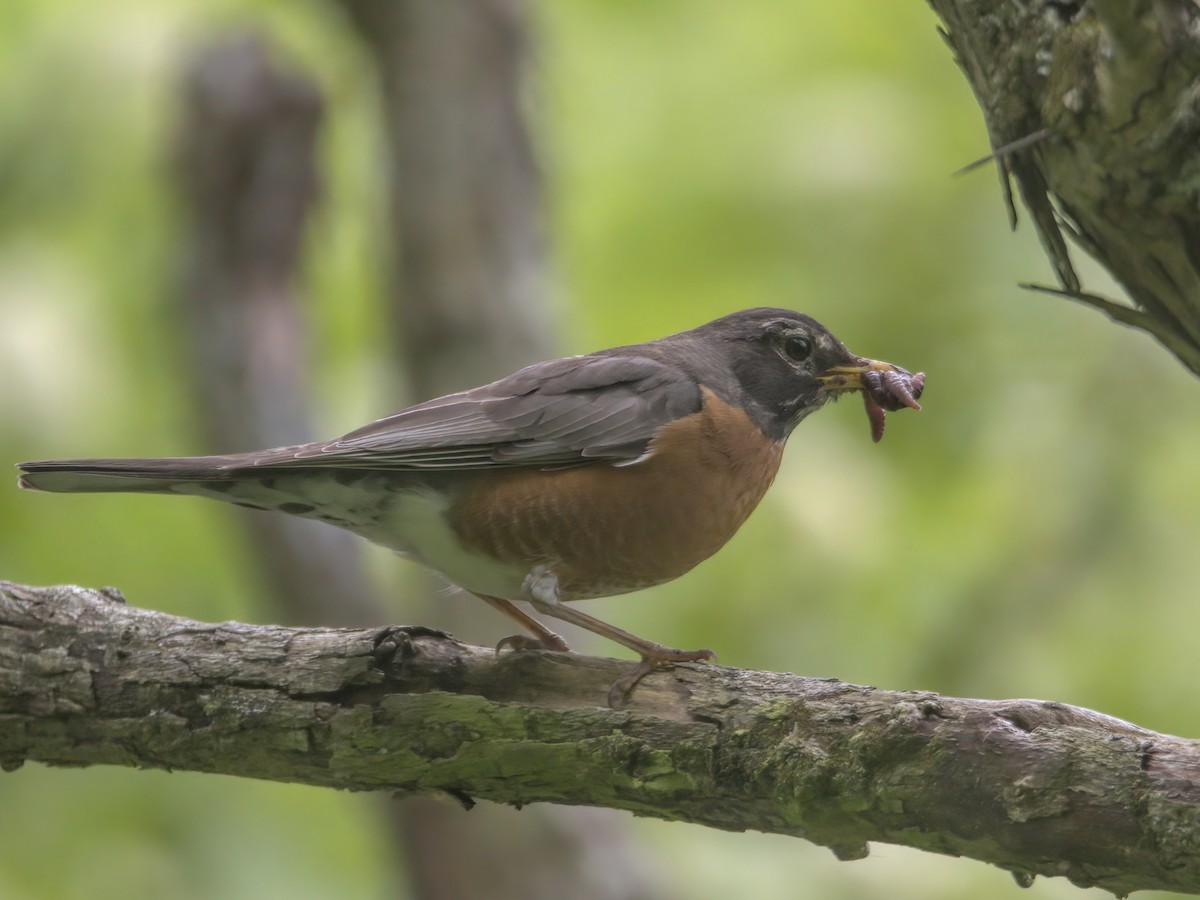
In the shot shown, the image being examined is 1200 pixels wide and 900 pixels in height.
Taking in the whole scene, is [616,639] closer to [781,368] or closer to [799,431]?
[781,368]

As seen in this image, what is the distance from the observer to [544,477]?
412 centimetres

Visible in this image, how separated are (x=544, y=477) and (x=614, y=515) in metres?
0.28

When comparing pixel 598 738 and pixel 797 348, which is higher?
pixel 797 348

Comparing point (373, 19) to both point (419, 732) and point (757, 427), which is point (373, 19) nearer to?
point (757, 427)

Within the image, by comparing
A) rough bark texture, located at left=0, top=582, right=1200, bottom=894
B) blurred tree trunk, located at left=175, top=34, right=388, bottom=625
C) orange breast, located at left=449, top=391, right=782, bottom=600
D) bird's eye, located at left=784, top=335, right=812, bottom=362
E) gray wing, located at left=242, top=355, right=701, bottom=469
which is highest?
blurred tree trunk, located at left=175, top=34, right=388, bottom=625

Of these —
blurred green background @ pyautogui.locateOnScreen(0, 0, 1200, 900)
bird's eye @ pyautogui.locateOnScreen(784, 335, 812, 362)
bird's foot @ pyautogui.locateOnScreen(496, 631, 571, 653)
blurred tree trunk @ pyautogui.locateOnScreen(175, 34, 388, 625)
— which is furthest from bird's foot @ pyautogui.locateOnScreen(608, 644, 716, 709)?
blurred tree trunk @ pyautogui.locateOnScreen(175, 34, 388, 625)

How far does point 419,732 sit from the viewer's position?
3.25 meters

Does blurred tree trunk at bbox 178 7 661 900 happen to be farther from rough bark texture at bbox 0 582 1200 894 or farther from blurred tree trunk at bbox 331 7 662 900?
rough bark texture at bbox 0 582 1200 894

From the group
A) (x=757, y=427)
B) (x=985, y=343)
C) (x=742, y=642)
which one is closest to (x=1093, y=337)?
(x=985, y=343)

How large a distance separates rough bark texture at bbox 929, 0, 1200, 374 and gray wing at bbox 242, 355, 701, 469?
1888mm

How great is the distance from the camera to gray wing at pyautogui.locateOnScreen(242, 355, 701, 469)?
13.5ft

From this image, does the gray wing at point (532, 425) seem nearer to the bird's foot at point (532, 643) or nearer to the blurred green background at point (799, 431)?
the bird's foot at point (532, 643)

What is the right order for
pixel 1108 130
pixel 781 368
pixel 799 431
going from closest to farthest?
pixel 1108 130, pixel 781 368, pixel 799 431

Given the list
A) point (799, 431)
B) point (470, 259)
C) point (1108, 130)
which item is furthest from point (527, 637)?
point (470, 259)
